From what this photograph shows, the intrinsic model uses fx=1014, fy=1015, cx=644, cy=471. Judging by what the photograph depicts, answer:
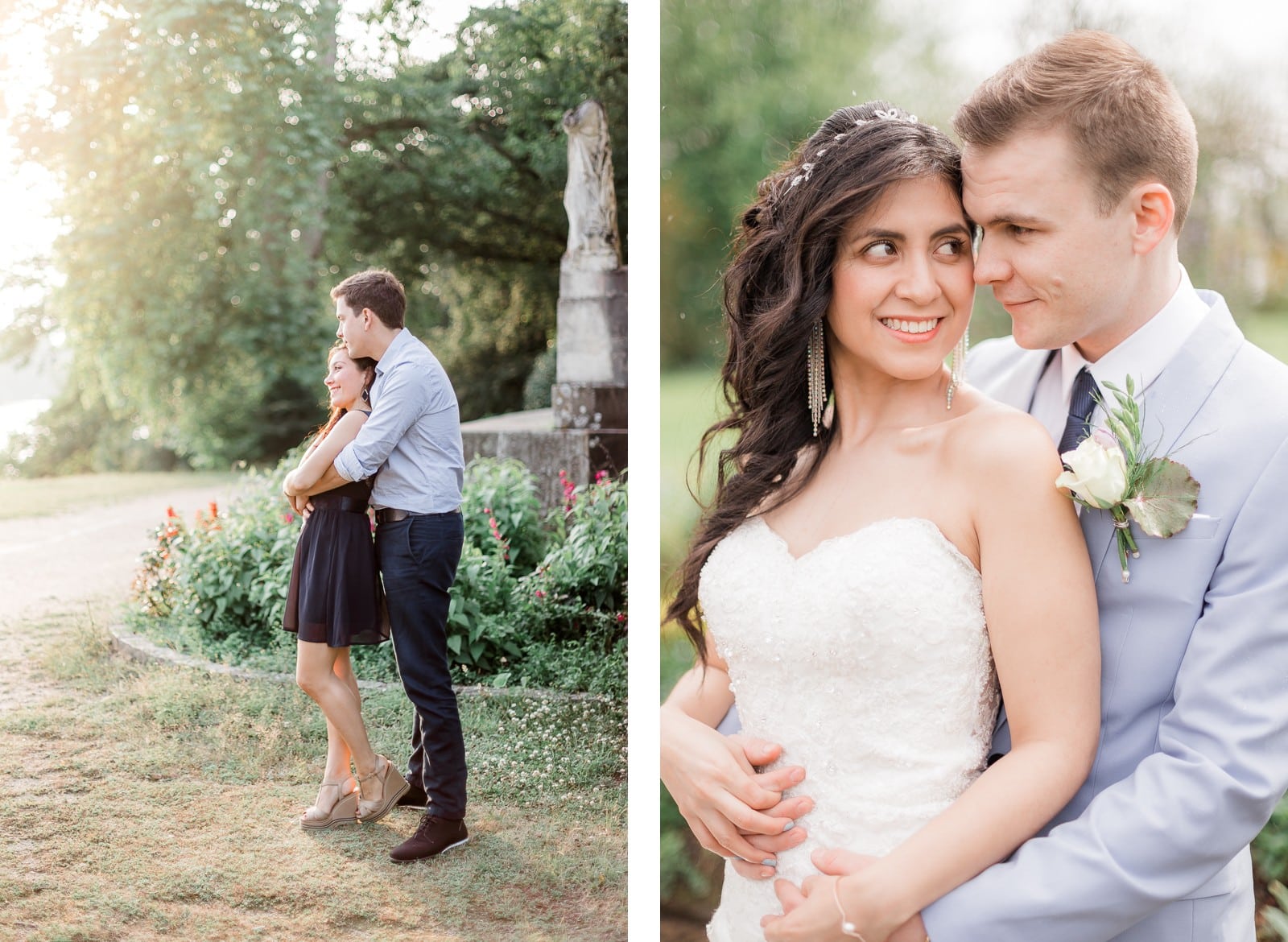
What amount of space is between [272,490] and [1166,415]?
2426 mm

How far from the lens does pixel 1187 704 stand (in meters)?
1.60

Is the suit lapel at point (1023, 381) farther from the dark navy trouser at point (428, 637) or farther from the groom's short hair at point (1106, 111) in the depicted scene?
the dark navy trouser at point (428, 637)

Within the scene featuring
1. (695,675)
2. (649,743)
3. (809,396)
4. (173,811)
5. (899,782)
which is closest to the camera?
(899,782)

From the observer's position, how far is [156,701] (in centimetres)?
287

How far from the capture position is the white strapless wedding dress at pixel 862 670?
69.2 inches

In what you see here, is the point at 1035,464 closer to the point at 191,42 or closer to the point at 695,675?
the point at 695,675

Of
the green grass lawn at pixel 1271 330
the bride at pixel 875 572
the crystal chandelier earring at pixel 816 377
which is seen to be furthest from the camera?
the green grass lawn at pixel 1271 330

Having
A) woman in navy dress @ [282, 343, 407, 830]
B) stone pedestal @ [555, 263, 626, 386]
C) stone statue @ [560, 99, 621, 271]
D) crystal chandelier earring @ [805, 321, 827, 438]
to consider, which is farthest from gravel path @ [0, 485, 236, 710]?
crystal chandelier earring @ [805, 321, 827, 438]

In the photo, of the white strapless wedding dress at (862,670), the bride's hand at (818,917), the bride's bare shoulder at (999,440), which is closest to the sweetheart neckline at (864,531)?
the white strapless wedding dress at (862,670)

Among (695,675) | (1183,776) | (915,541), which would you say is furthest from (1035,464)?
(695,675)

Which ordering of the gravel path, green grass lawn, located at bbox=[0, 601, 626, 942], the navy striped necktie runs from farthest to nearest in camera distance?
the gravel path < green grass lawn, located at bbox=[0, 601, 626, 942] < the navy striped necktie

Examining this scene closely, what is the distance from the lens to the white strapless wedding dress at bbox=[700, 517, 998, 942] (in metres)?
1.76

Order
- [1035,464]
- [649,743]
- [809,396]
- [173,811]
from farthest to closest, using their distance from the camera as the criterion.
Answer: [649,743], [173,811], [809,396], [1035,464]

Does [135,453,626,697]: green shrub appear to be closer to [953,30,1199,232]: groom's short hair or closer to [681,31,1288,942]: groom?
[681,31,1288,942]: groom
